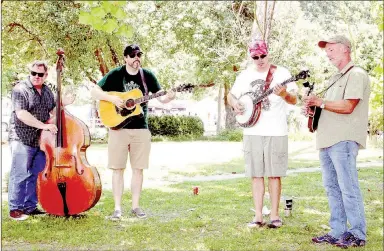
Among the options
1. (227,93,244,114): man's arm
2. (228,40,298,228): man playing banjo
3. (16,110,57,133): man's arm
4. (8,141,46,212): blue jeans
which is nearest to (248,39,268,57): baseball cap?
(228,40,298,228): man playing banjo

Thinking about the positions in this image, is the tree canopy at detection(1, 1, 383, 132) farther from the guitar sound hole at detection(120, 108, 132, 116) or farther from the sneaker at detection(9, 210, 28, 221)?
the sneaker at detection(9, 210, 28, 221)

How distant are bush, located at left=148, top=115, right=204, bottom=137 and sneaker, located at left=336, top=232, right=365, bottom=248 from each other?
1500cm

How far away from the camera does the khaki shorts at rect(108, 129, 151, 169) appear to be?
182 inches

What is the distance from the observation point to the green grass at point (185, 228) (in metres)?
3.80

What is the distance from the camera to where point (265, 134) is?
4207mm

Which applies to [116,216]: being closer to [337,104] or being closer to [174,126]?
[337,104]

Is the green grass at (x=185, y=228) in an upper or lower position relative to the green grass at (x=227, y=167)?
upper

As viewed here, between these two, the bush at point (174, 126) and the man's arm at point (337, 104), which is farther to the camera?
the bush at point (174, 126)

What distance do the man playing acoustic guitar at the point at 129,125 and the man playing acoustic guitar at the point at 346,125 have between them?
1.50 m

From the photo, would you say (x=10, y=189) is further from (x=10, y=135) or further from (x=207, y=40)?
(x=207, y=40)

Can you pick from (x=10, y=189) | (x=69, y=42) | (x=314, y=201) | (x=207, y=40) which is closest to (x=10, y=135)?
(x=10, y=189)

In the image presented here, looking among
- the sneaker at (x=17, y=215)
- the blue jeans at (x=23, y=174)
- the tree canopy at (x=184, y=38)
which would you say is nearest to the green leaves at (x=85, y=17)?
the blue jeans at (x=23, y=174)

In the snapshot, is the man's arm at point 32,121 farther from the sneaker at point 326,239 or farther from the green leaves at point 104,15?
the sneaker at point 326,239

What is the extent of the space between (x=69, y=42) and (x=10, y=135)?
7548 mm
